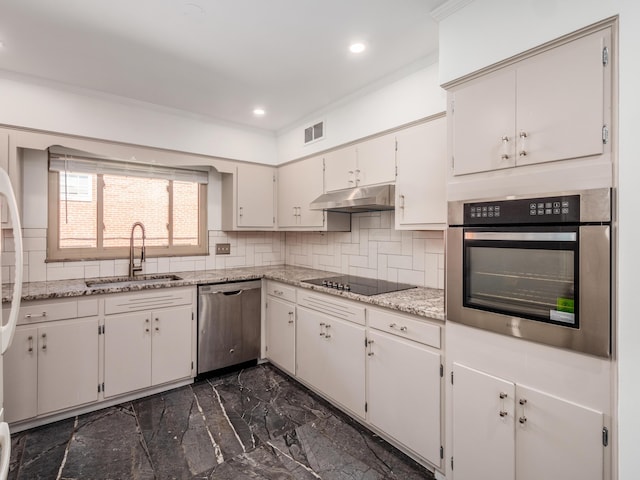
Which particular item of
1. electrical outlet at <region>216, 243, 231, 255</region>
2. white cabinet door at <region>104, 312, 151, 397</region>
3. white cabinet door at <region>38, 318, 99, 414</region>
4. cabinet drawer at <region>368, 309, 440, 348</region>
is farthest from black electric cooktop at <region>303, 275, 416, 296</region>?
white cabinet door at <region>38, 318, 99, 414</region>

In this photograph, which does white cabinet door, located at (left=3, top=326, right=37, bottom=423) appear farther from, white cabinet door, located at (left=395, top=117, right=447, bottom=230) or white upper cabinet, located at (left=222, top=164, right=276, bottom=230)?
white cabinet door, located at (left=395, top=117, right=447, bottom=230)

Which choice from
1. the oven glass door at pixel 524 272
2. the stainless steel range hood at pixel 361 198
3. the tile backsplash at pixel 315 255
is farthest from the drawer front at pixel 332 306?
the oven glass door at pixel 524 272

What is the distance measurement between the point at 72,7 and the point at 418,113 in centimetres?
203

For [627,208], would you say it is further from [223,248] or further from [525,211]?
[223,248]

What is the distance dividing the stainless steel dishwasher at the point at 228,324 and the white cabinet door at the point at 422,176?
169cm

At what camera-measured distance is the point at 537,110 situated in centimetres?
139

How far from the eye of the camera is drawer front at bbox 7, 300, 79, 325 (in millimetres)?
2265

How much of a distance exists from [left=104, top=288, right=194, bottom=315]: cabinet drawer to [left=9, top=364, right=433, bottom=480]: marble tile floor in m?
0.76

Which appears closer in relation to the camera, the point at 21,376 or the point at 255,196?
the point at 21,376

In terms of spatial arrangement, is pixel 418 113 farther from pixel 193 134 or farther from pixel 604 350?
pixel 193 134

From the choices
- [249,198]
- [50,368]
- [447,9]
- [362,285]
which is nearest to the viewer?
[447,9]

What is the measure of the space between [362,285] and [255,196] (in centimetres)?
164

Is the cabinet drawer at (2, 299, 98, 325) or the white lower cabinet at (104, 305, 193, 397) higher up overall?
the cabinet drawer at (2, 299, 98, 325)

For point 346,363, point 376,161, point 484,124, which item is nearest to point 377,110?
point 376,161
